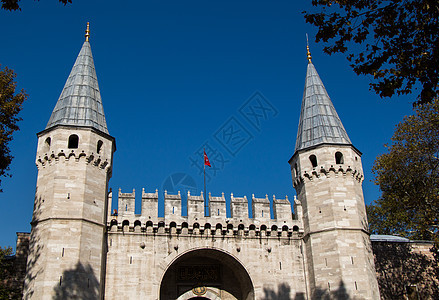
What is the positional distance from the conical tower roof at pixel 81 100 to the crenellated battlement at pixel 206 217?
350cm

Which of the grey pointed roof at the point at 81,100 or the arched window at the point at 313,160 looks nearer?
the grey pointed roof at the point at 81,100

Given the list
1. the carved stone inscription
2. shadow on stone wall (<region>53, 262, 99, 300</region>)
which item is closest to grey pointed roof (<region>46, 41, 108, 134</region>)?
shadow on stone wall (<region>53, 262, 99, 300</region>)

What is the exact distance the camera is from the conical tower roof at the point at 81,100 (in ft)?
69.4

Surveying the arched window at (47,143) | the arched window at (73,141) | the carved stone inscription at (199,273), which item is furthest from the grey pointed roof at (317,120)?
the arched window at (47,143)

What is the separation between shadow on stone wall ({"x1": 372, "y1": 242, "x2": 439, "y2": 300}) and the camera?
23859 millimetres

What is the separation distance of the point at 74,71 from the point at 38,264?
9670 millimetres

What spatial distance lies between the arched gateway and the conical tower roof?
715cm

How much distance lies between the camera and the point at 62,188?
63.0 feet

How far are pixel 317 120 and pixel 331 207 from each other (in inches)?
189

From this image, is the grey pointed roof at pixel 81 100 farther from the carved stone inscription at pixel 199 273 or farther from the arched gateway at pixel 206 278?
the carved stone inscription at pixel 199 273

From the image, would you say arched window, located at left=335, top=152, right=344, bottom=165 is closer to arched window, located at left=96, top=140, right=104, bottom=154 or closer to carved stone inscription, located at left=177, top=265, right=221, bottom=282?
carved stone inscription, located at left=177, top=265, right=221, bottom=282

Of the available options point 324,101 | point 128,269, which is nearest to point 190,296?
point 128,269

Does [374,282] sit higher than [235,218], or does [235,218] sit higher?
[235,218]

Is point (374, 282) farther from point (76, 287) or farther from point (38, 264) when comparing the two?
point (38, 264)
